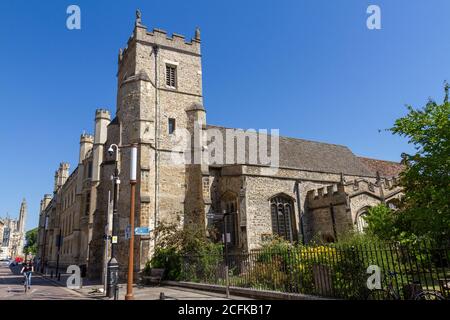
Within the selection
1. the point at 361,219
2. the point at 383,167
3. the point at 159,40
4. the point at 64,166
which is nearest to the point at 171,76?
the point at 159,40

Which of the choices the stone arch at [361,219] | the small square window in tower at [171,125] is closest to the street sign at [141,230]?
the small square window in tower at [171,125]

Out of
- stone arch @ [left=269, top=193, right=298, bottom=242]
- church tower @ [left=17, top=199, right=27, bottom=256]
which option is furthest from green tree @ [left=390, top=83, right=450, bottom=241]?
church tower @ [left=17, top=199, right=27, bottom=256]

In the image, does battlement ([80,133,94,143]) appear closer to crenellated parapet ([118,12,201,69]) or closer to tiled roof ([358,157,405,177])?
crenellated parapet ([118,12,201,69])

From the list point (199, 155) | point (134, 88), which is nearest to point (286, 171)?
point (199, 155)

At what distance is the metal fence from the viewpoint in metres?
8.41

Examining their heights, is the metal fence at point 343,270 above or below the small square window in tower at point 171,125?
below

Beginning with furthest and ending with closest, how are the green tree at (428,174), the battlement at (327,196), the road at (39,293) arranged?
the battlement at (327,196) < the road at (39,293) < the green tree at (428,174)

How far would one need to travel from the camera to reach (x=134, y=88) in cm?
2259

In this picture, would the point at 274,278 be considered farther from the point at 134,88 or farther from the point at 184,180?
the point at 134,88

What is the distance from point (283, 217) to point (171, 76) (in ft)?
46.1

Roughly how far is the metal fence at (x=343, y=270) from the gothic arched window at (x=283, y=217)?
8.60m

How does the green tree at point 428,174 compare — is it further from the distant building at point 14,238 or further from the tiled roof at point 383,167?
the distant building at point 14,238

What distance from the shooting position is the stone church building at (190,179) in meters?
20.9


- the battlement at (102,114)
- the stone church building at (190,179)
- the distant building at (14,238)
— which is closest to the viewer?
the stone church building at (190,179)
